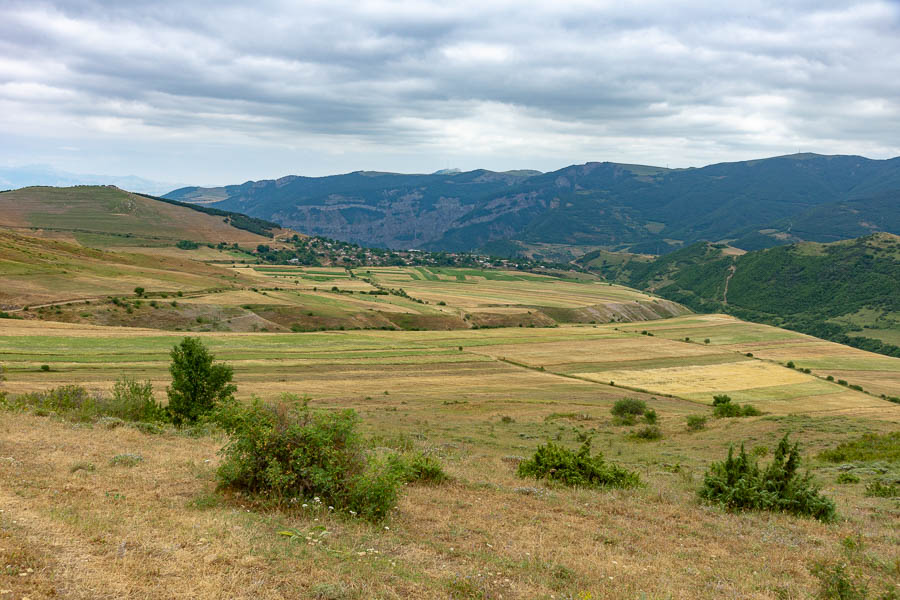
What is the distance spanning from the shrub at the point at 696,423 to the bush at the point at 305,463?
34.4 meters

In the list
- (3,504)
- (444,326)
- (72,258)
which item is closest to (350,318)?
(444,326)

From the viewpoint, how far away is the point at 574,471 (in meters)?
20.0

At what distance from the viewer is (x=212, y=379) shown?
3173 centimetres

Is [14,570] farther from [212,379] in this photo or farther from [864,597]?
[212,379]

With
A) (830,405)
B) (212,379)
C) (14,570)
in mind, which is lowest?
(830,405)

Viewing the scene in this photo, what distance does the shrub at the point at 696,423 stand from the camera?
41406 mm

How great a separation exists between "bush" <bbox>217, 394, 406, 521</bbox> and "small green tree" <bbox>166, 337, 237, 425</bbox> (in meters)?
17.9

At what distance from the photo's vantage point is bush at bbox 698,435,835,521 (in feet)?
55.2

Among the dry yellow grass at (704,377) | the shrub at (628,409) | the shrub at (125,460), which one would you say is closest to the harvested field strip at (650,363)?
the dry yellow grass at (704,377)

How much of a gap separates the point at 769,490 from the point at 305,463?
1541cm

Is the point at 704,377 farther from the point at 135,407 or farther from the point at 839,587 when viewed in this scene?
the point at 839,587

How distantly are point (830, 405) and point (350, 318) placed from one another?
8239 cm

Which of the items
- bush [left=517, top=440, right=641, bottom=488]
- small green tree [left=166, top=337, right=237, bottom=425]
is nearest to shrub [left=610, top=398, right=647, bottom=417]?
bush [left=517, top=440, right=641, bottom=488]

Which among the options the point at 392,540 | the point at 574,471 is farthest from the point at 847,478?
the point at 392,540
